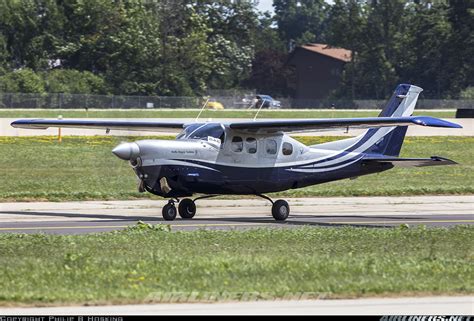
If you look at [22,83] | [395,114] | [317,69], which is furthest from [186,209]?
[317,69]

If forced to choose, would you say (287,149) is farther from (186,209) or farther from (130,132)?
(130,132)

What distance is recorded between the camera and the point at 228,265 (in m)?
15.1

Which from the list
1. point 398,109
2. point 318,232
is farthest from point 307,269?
point 398,109

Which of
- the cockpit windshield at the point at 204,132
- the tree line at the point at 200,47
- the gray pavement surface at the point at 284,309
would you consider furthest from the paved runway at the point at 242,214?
the tree line at the point at 200,47

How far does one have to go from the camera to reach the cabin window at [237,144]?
83.4 feet

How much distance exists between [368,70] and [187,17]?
19.0 m

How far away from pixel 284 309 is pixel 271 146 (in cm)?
1386

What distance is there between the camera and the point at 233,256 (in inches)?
642

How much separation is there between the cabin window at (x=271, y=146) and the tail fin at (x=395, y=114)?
Result: 265 cm

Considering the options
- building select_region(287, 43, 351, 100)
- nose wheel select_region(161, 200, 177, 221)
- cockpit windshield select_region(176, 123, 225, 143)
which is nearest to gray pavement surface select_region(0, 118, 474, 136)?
cockpit windshield select_region(176, 123, 225, 143)

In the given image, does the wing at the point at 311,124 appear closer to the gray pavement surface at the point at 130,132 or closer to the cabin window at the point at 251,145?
the cabin window at the point at 251,145

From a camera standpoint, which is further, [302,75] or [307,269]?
[302,75]

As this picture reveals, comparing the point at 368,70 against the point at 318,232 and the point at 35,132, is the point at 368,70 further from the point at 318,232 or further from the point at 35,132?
the point at 318,232

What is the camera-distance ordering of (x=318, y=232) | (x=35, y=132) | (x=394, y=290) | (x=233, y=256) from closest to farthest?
(x=394, y=290), (x=233, y=256), (x=318, y=232), (x=35, y=132)
